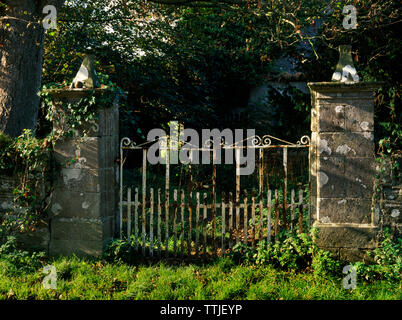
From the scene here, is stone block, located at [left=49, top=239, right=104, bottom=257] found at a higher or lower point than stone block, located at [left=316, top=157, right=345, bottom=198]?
lower

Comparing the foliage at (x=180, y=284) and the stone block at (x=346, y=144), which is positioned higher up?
the stone block at (x=346, y=144)

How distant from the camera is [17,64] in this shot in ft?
22.0

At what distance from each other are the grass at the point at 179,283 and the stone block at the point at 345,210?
0.75 meters

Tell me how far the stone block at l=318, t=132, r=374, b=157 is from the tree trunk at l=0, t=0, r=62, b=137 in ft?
16.0

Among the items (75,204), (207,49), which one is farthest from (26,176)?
(207,49)

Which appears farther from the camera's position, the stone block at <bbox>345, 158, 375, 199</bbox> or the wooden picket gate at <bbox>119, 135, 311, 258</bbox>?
the wooden picket gate at <bbox>119, 135, 311, 258</bbox>

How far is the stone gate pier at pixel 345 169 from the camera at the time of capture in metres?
5.16

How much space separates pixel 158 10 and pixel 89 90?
579 centimetres

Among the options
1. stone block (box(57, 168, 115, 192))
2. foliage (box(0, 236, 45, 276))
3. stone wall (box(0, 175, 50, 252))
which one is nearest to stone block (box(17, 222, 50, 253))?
stone wall (box(0, 175, 50, 252))

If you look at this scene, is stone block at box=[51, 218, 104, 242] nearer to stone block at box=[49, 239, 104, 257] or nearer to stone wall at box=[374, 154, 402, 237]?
stone block at box=[49, 239, 104, 257]

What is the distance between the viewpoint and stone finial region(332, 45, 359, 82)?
522 centimetres

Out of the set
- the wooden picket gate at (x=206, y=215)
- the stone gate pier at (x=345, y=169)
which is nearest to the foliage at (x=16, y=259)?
the wooden picket gate at (x=206, y=215)

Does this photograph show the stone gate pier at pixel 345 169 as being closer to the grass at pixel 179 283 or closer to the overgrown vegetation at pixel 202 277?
the overgrown vegetation at pixel 202 277

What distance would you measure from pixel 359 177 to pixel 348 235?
0.77 metres
